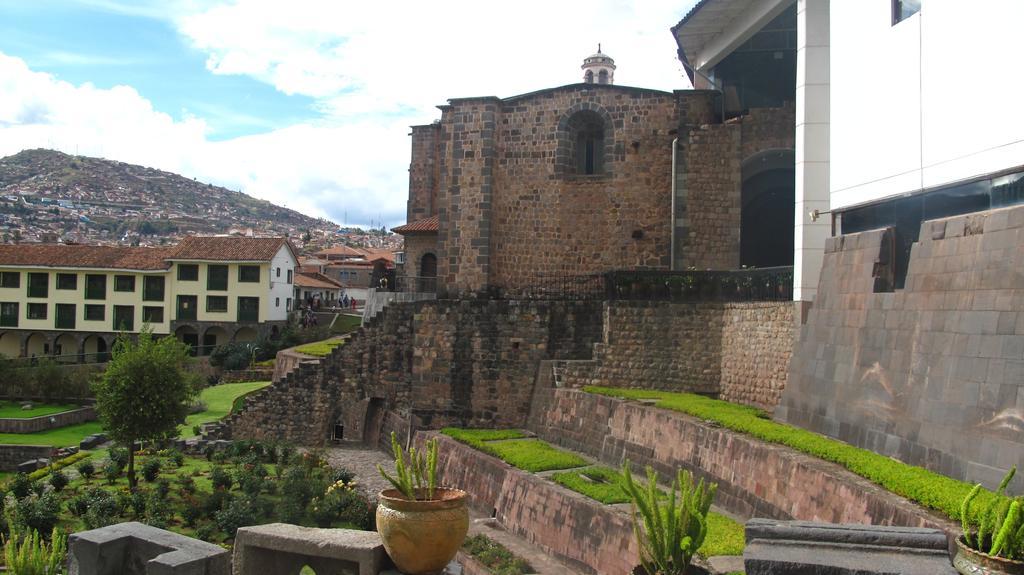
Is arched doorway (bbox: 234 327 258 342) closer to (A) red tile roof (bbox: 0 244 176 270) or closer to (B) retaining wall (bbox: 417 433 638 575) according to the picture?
(A) red tile roof (bbox: 0 244 176 270)

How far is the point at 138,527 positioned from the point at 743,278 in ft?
42.5

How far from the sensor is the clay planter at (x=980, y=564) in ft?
18.9

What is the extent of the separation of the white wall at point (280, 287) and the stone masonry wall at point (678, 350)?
29.2 m

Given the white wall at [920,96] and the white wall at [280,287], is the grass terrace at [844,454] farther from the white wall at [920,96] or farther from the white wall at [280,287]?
the white wall at [280,287]

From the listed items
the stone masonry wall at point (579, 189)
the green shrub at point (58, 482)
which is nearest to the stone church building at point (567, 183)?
the stone masonry wall at point (579, 189)

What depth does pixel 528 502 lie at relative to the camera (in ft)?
45.4

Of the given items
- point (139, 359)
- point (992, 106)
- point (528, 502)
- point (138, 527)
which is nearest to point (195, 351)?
point (139, 359)

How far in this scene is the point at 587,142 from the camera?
73.8 feet

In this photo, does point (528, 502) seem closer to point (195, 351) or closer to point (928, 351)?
point (928, 351)

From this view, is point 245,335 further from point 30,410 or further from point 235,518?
point 235,518

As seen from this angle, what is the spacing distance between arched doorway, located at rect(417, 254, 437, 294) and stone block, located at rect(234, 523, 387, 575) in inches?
856

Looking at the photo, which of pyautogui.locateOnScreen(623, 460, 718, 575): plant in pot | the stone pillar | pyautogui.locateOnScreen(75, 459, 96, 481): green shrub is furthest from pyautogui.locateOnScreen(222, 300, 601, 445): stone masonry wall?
pyautogui.locateOnScreen(623, 460, 718, 575): plant in pot

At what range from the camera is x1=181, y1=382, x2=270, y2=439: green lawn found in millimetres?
27141

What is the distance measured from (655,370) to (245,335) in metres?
31.9
